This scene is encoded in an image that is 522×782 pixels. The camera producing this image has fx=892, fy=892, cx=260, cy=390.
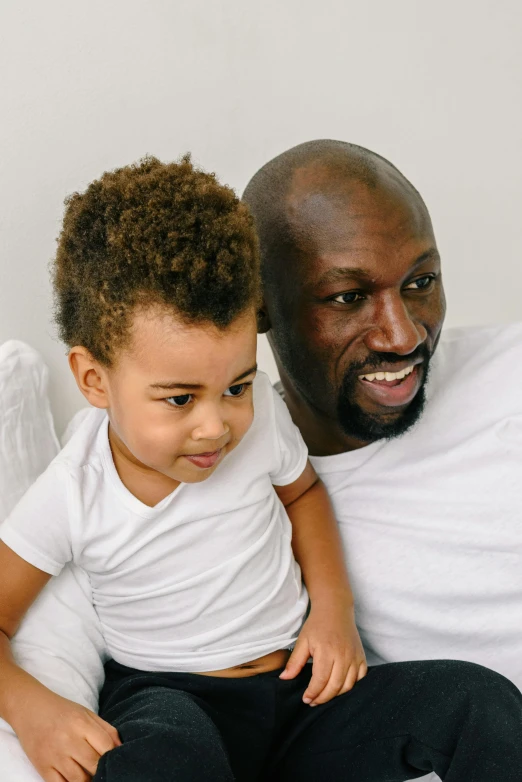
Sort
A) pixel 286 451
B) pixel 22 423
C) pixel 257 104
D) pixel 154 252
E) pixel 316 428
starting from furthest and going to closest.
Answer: pixel 257 104 < pixel 316 428 < pixel 22 423 < pixel 286 451 < pixel 154 252

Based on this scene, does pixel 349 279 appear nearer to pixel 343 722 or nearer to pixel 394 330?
pixel 394 330

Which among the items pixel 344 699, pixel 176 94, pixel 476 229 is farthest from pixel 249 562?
pixel 476 229

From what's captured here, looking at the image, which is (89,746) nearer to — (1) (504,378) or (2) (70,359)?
(2) (70,359)

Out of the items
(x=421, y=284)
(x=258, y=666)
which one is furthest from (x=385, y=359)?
(x=258, y=666)

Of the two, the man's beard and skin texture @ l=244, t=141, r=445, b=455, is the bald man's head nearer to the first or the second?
skin texture @ l=244, t=141, r=445, b=455

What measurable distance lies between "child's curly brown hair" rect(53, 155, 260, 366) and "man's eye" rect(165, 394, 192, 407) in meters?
0.08

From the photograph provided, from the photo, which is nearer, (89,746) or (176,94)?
(89,746)

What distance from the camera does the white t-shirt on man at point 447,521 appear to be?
1319 millimetres

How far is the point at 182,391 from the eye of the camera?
3.32 ft

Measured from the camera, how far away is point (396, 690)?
3.83 ft

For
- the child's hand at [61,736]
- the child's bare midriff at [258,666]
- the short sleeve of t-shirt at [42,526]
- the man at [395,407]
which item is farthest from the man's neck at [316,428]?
the child's hand at [61,736]

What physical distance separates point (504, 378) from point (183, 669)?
66cm

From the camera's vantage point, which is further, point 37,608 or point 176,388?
point 37,608

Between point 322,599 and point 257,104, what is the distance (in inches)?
38.7
